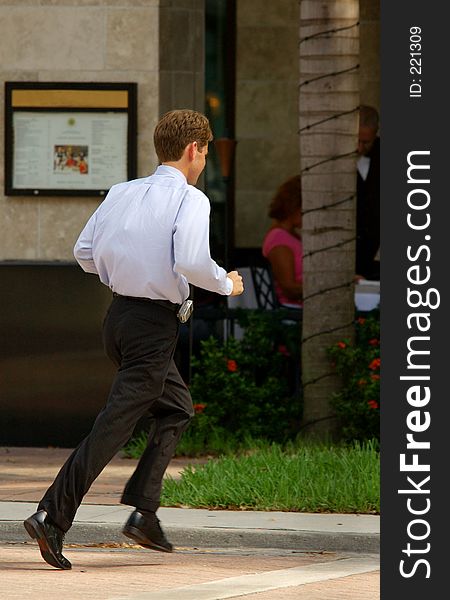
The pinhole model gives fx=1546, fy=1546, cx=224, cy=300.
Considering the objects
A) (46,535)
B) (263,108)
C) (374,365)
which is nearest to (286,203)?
(374,365)

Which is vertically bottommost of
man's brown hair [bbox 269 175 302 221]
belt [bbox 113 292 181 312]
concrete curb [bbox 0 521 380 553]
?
concrete curb [bbox 0 521 380 553]

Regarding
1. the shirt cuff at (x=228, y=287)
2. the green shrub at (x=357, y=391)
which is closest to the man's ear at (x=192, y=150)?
the shirt cuff at (x=228, y=287)

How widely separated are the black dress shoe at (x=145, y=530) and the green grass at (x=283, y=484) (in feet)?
4.45

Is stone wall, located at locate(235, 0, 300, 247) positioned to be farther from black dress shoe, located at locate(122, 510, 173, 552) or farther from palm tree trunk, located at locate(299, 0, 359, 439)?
black dress shoe, located at locate(122, 510, 173, 552)

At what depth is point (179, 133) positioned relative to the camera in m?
6.77

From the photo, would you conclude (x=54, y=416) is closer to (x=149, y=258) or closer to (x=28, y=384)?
(x=28, y=384)

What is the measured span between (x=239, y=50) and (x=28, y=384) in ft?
16.3

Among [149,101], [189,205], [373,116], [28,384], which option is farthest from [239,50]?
[189,205]

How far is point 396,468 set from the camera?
336cm

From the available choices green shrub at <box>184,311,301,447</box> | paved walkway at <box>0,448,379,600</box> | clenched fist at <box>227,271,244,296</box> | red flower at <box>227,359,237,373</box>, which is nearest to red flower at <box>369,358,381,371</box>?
green shrub at <box>184,311,301,447</box>

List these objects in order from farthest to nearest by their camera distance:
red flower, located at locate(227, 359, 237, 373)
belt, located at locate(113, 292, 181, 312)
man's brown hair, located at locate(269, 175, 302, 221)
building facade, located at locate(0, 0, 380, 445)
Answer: man's brown hair, located at locate(269, 175, 302, 221)
building facade, located at locate(0, 0, 380, 445)
red flower, located at locate(227, 359, 237, 373)
belt, located at locate(113, 292, 181, 312)

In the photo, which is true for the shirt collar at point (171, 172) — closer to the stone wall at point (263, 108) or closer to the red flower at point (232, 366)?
the red flower at point (232, 366)

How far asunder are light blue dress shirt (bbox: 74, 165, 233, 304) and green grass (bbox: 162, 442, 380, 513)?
6.05 feet

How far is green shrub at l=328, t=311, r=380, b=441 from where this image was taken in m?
9.99
